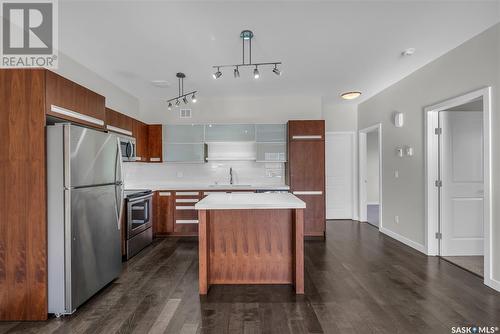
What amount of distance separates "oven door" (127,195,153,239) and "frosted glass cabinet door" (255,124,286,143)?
2.33 m

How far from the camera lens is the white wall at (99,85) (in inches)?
125

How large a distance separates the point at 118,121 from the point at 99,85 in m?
0.73

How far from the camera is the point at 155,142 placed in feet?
16.0

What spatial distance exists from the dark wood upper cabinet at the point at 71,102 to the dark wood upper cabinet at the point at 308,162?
313 centimetres

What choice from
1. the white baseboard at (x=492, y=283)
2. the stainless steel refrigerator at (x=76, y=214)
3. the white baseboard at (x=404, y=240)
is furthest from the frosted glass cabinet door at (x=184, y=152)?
the white baseboard at (x=492, y=283)

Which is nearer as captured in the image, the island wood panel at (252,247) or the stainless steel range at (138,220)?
the island wood panel at (252,247)

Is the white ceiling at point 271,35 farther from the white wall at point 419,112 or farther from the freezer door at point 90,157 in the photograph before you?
the freezer door at point 90,157

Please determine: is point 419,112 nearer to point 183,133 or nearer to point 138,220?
point 183,133

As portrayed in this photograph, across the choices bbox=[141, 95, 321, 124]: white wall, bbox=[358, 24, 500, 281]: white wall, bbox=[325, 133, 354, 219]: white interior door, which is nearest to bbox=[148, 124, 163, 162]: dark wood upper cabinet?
bbox=[141, 95, 321, 124]: white wall

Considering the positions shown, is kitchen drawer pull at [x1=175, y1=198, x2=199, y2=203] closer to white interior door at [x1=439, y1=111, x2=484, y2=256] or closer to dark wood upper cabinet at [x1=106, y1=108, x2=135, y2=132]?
dark wood upper cabinet at [x1=106, y1=108, x2=135, y2=132]

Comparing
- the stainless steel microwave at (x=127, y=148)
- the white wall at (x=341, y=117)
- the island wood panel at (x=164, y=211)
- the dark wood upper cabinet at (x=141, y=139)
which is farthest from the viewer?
the white wall at (x=341, y=117)

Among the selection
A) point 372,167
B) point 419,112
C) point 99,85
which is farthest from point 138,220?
point 372,167

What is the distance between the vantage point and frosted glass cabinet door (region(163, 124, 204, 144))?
4879 millimetres

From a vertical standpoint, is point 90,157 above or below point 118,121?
below
